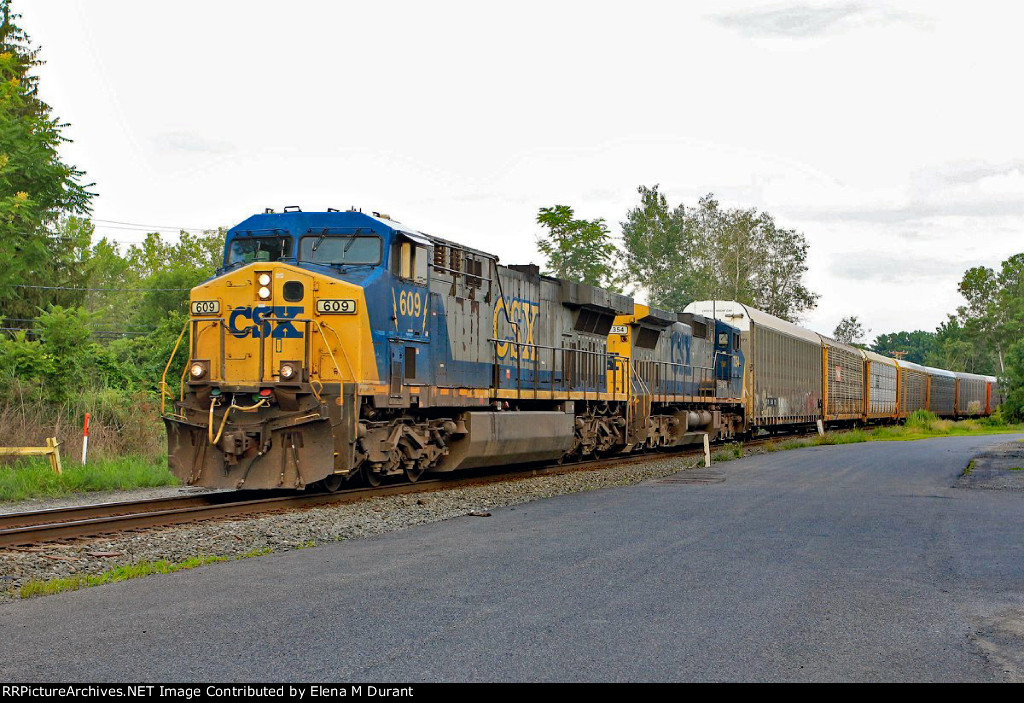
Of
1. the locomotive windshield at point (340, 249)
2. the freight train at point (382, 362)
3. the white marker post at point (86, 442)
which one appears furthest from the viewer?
the white marker post at point (86, 442)

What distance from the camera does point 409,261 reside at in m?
13.6

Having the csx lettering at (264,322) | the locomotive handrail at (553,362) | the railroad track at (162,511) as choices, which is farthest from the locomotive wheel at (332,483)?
the locomotive handrail at (553,362)

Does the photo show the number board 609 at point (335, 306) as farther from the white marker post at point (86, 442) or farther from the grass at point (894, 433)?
the grass at point (894, 433)

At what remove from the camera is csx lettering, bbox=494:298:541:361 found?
1661 cm

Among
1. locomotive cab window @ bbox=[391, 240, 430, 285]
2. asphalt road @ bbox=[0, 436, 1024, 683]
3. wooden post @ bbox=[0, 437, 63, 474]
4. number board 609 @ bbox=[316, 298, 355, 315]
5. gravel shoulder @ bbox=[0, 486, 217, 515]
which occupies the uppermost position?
locomotive cab window @ bbox=[391, 240, 430, 285]

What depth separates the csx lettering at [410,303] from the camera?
13367mm

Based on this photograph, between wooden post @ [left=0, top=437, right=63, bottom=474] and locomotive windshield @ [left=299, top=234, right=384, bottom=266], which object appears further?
wooden post @ [left=0, top=437, right=63, bottom=474]

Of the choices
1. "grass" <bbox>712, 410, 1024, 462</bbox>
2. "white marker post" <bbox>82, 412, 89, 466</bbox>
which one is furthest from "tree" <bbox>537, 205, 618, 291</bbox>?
"white marker post" <bbox>82, 412, 89, 466</bbox>

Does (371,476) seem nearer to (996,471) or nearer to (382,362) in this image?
(382,362)

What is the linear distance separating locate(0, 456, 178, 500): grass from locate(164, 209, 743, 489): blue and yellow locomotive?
123 inches

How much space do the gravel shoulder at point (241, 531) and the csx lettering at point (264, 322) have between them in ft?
7.91

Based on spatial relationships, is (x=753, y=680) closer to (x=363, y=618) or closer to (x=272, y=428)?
(x=363, y=618)

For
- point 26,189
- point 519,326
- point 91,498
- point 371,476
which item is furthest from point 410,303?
point 26,189

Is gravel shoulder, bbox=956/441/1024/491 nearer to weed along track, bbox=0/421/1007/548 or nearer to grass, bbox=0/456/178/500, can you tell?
weed along track, bbox=0/421/1007/548
